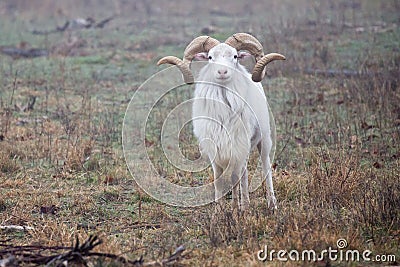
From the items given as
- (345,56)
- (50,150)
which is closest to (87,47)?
(345,56)

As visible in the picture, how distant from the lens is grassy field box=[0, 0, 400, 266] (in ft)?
18.1

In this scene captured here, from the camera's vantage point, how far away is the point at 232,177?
6836 mm

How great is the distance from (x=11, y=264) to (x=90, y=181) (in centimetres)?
310

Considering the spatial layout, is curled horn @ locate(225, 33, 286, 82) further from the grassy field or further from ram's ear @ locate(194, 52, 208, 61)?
the grassy field

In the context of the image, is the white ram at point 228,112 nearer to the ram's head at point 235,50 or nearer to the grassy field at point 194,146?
the ram's head at point 235,50

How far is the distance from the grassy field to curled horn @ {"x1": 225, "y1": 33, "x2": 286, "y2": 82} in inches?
43.1

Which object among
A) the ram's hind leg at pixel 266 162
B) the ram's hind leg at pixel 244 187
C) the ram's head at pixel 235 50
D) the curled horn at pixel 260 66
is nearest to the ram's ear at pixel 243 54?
the ram's head at pixel 235 50

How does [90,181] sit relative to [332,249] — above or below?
above

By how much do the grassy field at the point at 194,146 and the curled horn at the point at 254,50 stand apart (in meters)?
1.09

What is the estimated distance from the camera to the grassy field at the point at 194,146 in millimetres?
5508

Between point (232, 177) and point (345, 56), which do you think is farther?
point (345, 56)

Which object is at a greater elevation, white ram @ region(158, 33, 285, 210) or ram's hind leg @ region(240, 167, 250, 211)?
white ram @ region(158, 33, 285, 210)

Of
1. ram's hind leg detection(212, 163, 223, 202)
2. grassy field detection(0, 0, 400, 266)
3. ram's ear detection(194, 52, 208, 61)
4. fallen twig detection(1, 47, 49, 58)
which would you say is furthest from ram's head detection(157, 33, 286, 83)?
fallen twig detection(1, 47, 49, 58)

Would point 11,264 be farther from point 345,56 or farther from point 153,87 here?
point 345,56
